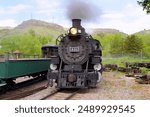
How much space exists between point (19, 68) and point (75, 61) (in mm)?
2504

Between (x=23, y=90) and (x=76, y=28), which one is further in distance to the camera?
(x=23, y=90)

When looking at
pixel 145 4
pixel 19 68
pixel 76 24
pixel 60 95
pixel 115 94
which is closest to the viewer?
pixel 60 95

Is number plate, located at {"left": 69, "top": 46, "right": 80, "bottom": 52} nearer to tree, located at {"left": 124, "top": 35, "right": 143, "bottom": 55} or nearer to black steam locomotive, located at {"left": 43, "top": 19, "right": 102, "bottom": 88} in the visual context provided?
black steam locomotive, located at {"left": 43, "top": 19, "right": 102, "bottom": 88}

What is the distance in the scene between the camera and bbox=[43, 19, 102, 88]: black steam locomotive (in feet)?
46.1

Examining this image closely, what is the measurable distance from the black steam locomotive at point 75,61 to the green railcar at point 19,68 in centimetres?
139

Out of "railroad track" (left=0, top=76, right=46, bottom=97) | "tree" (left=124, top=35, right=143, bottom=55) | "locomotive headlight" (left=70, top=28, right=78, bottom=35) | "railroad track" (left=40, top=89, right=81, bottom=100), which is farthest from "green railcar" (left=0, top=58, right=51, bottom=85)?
"tree" (left=124, top=35, right=143, bottom=55)

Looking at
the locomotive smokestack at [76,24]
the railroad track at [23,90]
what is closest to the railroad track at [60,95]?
the railroad track at [23,90]

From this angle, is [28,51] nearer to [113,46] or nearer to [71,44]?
[113,46]

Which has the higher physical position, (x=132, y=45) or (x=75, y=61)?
(x=132, y=45)

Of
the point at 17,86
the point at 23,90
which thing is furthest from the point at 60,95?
the point at 17,86

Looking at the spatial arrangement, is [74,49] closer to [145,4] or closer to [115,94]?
[115,94]

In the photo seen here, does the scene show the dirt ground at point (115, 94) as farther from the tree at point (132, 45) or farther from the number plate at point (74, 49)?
the tree at point (132, 45)

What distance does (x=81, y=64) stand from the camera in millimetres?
14578

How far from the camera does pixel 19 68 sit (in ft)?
48.5
